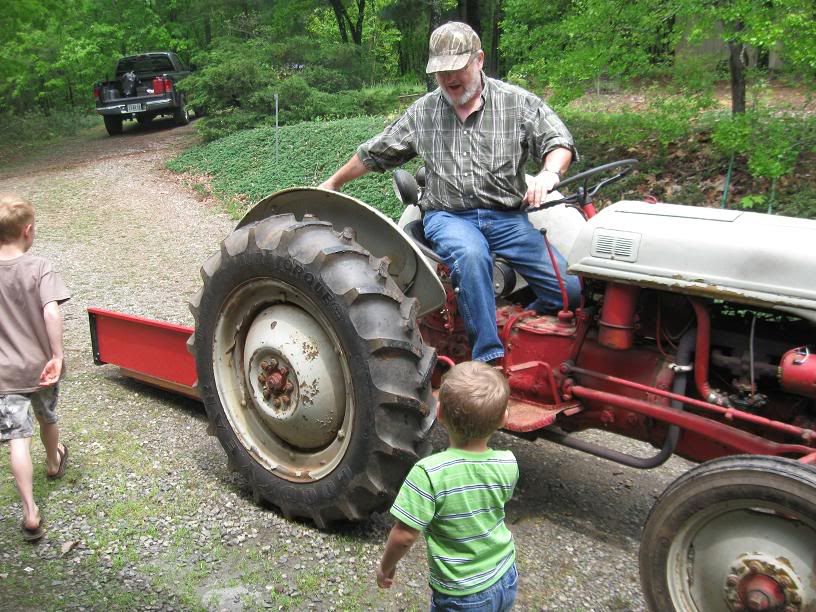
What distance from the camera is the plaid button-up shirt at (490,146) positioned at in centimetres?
364

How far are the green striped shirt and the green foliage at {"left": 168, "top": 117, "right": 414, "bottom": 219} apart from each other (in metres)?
7.38

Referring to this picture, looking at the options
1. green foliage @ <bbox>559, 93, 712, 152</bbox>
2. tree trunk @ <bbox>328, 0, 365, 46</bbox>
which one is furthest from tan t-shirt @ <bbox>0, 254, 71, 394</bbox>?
tree trunk @ <bbox>328, 0, 365, 46</bbox>

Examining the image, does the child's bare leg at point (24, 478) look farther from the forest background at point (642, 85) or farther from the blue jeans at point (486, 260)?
the forest background at point (642, 85)

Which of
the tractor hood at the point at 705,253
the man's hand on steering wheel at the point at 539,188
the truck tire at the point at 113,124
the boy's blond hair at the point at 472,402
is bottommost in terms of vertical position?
the truck tire at the point at 113,124

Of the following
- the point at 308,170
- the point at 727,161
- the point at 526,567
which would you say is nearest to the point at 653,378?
the point at 526,567

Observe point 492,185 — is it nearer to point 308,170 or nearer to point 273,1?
point 308,170

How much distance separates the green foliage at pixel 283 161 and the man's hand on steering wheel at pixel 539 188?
6144 millimetres

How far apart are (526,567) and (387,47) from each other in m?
24.5

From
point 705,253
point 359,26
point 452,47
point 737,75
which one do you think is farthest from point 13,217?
point 359,26

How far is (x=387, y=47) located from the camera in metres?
26.0

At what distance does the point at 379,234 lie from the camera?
3594 mm

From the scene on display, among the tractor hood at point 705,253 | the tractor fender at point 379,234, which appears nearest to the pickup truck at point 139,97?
the tractor fender at point 379,234

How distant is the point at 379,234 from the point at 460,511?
1.66 m

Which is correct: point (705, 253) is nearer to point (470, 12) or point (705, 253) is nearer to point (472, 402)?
point (472, 402)
